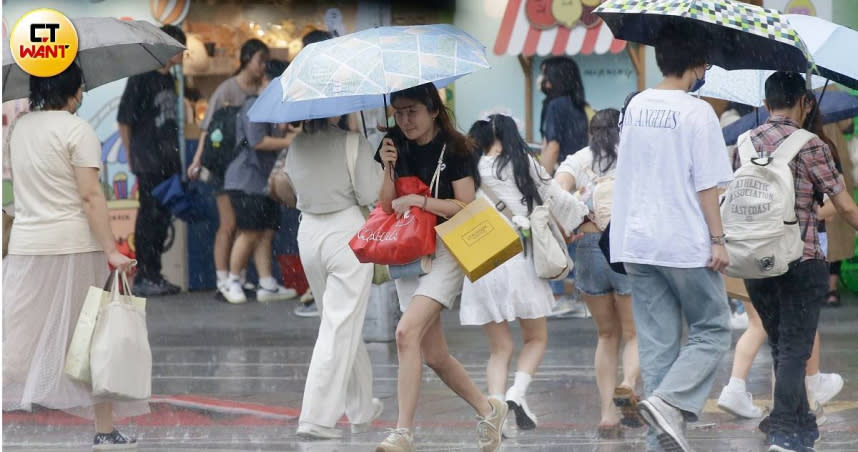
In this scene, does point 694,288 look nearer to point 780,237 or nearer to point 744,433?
point 780,237

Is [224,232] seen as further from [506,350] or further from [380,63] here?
[380,63]

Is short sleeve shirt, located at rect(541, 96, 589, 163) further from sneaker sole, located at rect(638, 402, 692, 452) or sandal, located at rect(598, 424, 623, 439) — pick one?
sneaker sole, located at rect(638, 402, 692, 452)

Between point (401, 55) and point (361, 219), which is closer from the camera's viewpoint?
point (401, 55)

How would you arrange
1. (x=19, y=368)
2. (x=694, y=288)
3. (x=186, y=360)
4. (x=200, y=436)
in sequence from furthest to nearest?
1. (x=186, y=360)
2. (x=200, y=436)
3. (x=19, y=368)
4. (x=694, y=288)

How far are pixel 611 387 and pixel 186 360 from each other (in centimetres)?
396

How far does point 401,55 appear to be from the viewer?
6984mm

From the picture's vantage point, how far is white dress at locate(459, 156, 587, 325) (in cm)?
823

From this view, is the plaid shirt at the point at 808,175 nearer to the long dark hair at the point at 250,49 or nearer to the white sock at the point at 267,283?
the long dark hair at the point at 250,49

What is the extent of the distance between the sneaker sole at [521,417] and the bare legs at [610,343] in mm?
383

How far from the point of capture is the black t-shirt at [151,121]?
45.5ft

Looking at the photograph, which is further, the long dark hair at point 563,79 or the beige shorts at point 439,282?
the long dark hair at point 563,79

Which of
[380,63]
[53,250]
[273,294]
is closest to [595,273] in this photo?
[380,63]

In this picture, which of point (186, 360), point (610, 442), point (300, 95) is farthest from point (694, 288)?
point (186, 360)

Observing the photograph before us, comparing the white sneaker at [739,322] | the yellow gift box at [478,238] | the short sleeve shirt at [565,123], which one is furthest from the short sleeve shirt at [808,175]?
the short sleeve shirt at [565,123]
